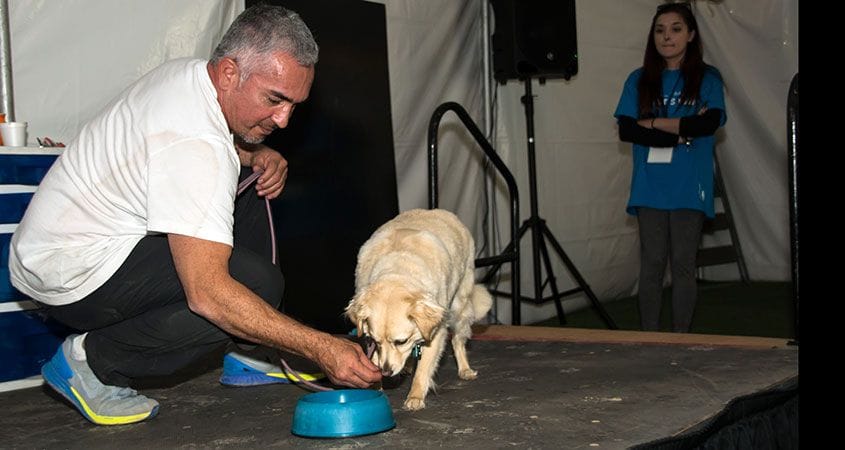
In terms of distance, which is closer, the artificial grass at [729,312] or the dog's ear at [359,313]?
the dog's ear at [359,313]

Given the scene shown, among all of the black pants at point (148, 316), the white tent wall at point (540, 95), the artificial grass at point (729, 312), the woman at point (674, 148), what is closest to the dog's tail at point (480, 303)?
the black pants at point (148, 316)

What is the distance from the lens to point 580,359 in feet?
12.2

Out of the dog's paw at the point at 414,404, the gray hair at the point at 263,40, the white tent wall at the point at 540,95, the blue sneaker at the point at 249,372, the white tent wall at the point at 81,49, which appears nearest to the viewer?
the gray hair at the point at 263,40

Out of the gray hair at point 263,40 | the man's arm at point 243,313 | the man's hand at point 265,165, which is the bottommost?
the man's arm at point 243,313


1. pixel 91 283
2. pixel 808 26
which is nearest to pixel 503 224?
pixel 91 283

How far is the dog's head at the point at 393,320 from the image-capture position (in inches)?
109

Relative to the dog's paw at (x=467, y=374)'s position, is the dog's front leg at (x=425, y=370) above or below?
above

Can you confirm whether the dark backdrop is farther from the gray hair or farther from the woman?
the gray hair

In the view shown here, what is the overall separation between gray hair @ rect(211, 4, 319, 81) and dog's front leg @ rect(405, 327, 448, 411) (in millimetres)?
1052

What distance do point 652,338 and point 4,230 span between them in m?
2.68

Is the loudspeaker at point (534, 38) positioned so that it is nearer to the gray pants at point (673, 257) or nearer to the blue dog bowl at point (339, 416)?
the gray pants at point (673, 257)

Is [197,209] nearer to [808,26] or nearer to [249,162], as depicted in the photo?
[249,162]

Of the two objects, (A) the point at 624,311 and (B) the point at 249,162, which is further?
(A) the point at 624,311

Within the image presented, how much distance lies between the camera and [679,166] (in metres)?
4.62
